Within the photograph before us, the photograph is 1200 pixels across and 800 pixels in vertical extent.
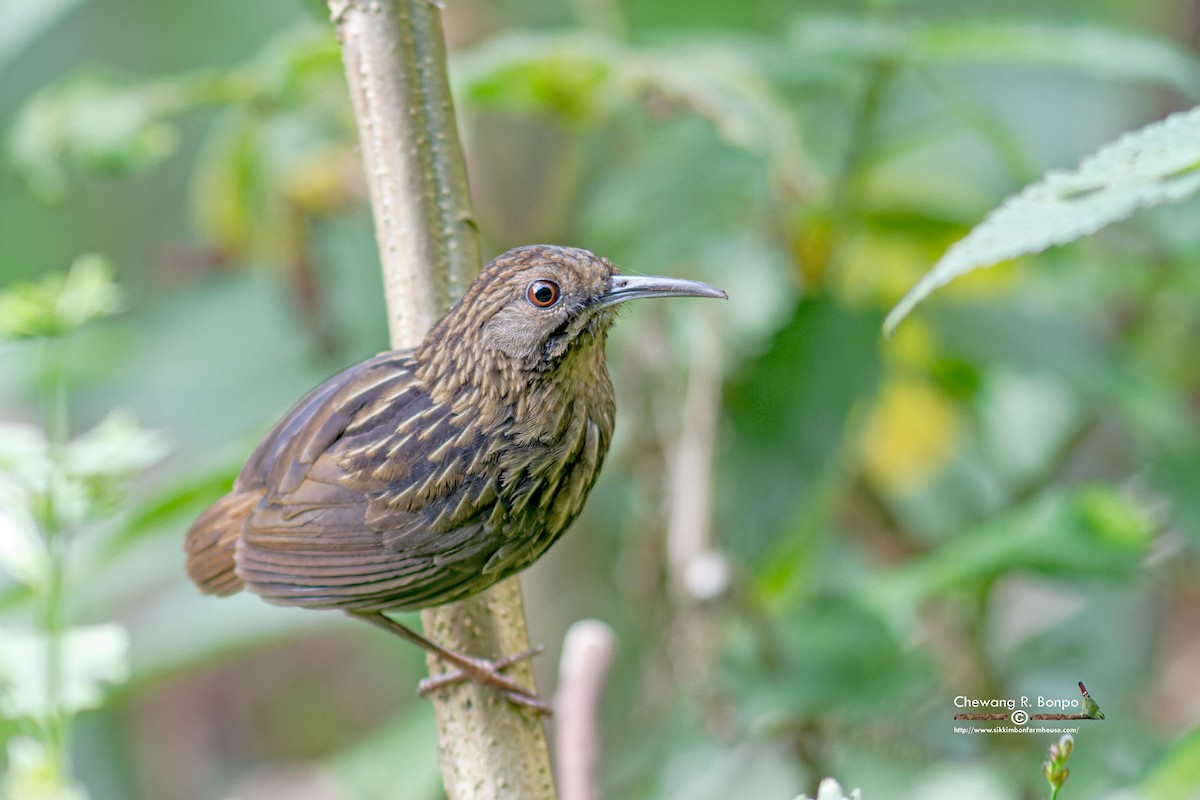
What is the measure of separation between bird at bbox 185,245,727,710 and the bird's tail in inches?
1.5

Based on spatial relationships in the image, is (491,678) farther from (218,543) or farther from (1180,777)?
(1180,777)

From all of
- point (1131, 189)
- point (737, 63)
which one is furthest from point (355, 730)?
point (1131, 189)

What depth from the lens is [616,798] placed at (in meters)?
2.85

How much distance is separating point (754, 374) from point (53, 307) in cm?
143

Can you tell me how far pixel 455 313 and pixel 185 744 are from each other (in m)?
3.94

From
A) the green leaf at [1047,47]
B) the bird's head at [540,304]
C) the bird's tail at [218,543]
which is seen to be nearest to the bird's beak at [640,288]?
the bird's head at [540,304]

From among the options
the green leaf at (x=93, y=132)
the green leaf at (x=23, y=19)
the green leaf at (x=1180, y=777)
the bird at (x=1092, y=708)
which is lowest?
the green leaf at (x=1180, y=777)

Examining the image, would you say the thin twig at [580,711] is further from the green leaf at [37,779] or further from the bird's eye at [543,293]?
the green leaf at [37,779]

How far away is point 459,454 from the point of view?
1604 millimetres

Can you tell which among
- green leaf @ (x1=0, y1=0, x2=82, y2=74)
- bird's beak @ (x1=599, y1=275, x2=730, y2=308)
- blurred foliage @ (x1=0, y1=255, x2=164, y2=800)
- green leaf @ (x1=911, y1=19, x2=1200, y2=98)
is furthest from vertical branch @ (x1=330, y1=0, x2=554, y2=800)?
green leaf @ (x1=0, y1=0, x2=82, y2=74)

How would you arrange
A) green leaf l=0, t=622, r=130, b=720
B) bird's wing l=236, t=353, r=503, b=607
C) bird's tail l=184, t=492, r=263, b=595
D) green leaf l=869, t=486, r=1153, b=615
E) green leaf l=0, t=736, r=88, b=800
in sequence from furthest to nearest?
1. green leaf l=869, t=486, r=1153, b=615
2. bird's tail l=184, t=492, r=263, b=595
3. bird's wing l=236, t=353, r=503, b=607
4. green leaf l=0, t=622, r=130, b=720
5. green leaf l=0, t=736, r=88, b=800

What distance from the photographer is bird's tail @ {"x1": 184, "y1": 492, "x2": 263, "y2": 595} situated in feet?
5.75

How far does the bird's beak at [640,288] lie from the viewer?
1494mm

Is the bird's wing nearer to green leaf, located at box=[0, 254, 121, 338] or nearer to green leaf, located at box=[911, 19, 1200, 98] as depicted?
green leaf, located at box=[0, 254, 121, 338]
